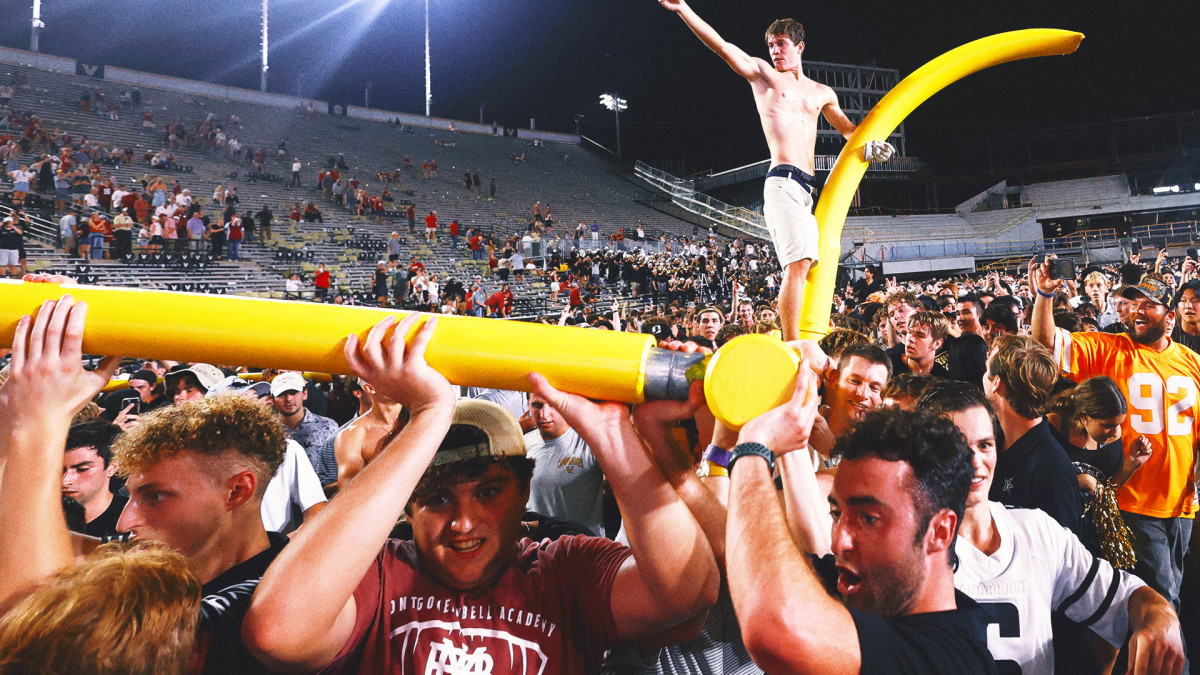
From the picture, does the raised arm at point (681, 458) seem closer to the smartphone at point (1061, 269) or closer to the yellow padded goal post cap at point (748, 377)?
the yellow padded goal post cap at point (748, 377)

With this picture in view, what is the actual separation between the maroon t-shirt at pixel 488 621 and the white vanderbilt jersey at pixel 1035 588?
4.19 feet

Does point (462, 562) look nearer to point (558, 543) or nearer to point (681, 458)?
point (558, 543)

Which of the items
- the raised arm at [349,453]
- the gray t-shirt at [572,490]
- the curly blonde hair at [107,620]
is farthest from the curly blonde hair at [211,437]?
the gray t-shirt at [572,490]

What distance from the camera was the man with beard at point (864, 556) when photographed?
126cm

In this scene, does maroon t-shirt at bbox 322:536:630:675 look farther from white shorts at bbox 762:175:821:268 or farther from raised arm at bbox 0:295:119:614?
white shorts at bbox 762:175:821:268

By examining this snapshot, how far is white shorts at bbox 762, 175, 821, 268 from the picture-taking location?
3.65m

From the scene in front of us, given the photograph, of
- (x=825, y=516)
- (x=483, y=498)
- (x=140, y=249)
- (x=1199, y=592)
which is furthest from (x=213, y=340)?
(x=140, y=249)

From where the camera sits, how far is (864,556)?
4.86 ft

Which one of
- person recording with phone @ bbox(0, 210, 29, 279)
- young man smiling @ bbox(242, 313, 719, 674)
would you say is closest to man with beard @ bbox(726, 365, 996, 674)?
young man smiling @ bbox(242, 313, 719, 674)

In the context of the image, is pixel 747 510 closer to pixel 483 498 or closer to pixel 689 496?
pixel 689 496

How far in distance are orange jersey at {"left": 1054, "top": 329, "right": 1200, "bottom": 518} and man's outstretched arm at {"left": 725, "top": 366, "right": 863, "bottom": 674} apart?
3.55m

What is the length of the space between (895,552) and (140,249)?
17783 mm

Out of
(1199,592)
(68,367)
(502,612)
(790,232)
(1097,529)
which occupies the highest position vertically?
(790,232)

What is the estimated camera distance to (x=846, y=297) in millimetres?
15008
